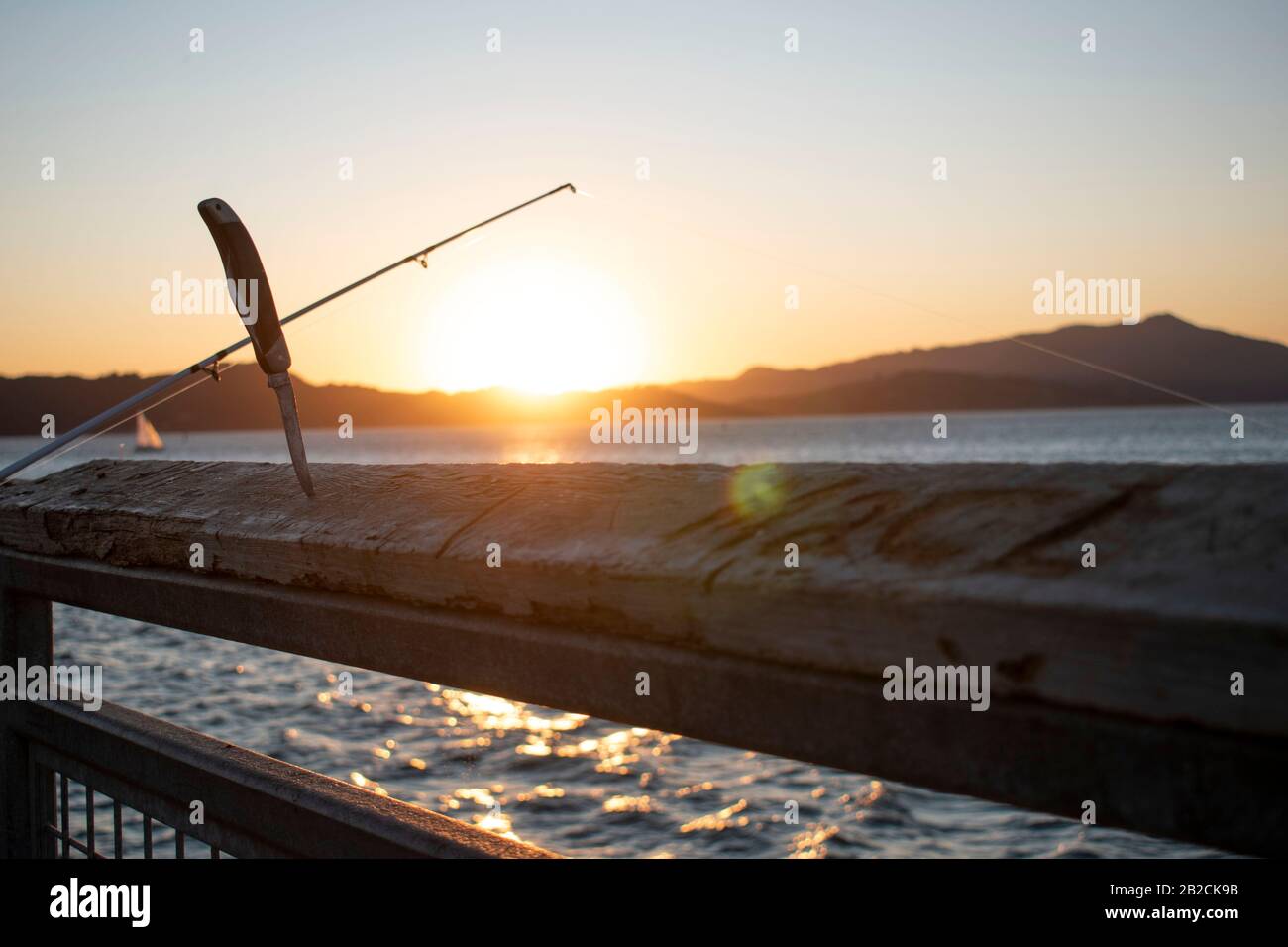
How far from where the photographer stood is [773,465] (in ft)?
4.06

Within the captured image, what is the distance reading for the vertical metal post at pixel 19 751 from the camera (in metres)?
2.23

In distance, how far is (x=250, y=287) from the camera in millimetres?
1696

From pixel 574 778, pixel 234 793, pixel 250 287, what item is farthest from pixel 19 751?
pixel 574 778

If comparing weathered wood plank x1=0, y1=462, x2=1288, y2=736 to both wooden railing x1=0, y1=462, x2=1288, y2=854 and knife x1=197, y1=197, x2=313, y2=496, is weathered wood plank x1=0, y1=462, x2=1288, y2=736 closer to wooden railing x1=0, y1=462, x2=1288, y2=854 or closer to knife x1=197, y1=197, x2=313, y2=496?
wooden railing x1=0, y1=462, x2=1288, y2=854

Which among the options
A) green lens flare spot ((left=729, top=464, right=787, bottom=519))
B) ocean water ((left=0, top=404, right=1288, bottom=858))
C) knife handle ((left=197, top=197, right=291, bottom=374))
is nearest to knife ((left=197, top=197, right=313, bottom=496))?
knife handle ((left=197, top=197, right=291, bottom=374))

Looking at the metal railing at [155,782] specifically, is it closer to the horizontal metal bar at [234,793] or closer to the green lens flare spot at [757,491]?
the horizontal metal bar at [234,793]

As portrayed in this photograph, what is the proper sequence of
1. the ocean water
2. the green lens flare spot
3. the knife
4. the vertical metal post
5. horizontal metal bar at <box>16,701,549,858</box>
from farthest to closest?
the ocean water < the vertical metal post < the knife < horizontal metal bar at <box>16,701,549,858</box> < the green lens flare spot

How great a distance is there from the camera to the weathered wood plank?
713 millimetres

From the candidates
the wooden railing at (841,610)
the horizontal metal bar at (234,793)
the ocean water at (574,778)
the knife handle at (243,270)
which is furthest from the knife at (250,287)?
the ocean water at (574,778)

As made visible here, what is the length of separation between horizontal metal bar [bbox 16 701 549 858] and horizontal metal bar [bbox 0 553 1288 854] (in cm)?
25

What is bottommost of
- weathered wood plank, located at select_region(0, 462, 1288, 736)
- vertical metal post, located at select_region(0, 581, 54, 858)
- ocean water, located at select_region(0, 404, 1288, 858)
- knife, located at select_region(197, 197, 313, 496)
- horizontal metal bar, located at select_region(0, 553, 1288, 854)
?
ocean water, located at select_region(0, 404, 1288, 858)
